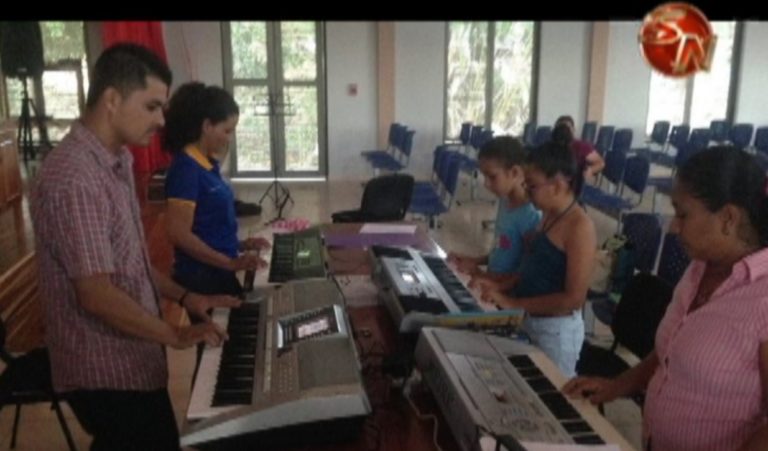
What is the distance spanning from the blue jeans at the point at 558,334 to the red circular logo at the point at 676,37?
13.6 feet

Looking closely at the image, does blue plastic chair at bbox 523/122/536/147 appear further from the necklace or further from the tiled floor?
the necklace

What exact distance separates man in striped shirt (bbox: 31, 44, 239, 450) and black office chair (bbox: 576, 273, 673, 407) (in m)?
1.62

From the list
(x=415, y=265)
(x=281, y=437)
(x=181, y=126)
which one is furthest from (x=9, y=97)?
(x=281, y=437)

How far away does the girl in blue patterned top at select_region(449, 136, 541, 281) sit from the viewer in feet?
8.15

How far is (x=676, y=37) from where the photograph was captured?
18.3 feet

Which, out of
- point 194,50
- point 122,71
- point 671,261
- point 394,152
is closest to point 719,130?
point 394,152

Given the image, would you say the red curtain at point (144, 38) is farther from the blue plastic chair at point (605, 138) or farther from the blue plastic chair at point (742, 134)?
the blue plastic chair at point (742, 134)

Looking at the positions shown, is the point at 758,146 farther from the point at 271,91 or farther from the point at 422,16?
the point at 271,91

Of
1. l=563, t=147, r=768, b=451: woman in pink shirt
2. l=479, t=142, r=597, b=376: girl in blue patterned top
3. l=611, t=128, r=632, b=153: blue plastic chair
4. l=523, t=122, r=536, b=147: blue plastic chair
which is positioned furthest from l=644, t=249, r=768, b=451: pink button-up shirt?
l=523, t=122, r=536, b=147: blue plastic chair

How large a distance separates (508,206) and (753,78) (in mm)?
9155

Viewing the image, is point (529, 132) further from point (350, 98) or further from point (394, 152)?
point (350, 98)

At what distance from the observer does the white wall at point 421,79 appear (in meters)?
9.35

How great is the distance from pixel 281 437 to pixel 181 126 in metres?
1.38

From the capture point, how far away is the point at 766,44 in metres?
9.90
